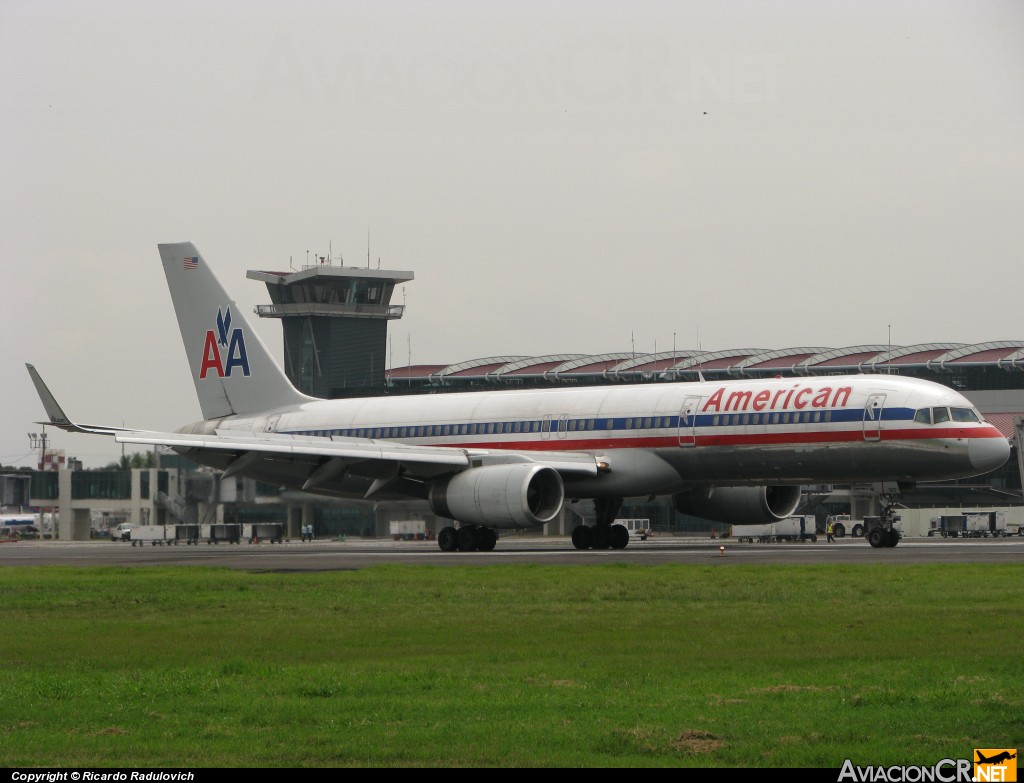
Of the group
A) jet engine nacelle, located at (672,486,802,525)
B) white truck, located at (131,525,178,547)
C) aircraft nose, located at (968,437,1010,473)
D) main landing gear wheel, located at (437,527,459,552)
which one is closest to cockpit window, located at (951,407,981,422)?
aircraft nose, located at (968,437,1010,473)

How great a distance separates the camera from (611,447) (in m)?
41.6

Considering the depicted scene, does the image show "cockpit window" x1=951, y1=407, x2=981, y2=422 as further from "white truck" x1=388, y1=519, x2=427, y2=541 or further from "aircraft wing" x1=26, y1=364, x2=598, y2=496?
"white truck" x1=388, y1=519, x2=427, y2=541

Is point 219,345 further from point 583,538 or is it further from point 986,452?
point 986,452

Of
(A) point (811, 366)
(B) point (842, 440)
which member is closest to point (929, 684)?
(B) point (842, 440)

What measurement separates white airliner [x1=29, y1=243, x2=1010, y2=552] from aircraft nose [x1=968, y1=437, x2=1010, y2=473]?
4 cm

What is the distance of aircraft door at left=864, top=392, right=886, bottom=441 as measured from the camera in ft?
122

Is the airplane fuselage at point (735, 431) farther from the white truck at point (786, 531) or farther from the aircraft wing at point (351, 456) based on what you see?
the white truck at point (786, 531)

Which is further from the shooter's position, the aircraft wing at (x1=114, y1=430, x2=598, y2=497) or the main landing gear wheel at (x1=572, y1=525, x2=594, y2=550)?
the main landing gear wheel at (x1=572, y1=525, x2=594, y2=550)

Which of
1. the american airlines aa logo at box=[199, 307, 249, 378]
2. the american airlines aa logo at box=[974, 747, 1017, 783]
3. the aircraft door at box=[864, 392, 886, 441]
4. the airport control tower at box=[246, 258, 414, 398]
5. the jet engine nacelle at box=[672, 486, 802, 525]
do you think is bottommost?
the american airlines aa logo at box=[974, 747, 1017, 783]

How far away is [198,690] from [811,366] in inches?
3264

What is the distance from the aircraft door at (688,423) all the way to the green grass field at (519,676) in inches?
628

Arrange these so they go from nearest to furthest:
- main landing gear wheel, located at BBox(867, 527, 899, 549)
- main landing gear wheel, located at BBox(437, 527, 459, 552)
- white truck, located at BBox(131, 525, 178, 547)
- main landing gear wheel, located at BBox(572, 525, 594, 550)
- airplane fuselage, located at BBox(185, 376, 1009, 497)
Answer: airplane fuselage, located at BBox(185, 376, 1009, 497), main landing gear wheel, located at BBox(867, 527, 899, 549), main landing gear wheel, located at BBox(437, 527, 459, 552), main landing gear wheel, located at BBox(572, 525, 594, 550), white truck, located at BBox(131, 525, 178, 547)

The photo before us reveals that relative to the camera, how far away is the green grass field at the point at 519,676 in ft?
31.9

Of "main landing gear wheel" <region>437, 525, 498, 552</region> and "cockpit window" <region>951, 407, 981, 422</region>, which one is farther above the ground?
"cockpit window" <region>951, 407, 981, 422</region>
